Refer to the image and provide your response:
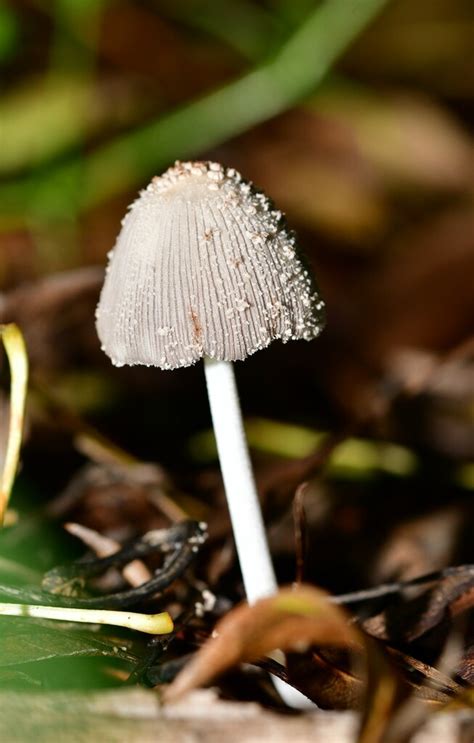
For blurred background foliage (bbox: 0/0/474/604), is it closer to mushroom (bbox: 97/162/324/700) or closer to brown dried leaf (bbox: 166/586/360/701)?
mushroom (bbox: 97/162/324/700)

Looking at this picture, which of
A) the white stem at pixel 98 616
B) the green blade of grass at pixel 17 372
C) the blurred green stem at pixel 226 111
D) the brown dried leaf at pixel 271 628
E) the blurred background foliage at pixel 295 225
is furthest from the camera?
the blurred green stem at pixel 226 111

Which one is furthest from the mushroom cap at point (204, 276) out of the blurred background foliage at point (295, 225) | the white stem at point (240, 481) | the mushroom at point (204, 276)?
the blurred background foliage at point (295, 225)

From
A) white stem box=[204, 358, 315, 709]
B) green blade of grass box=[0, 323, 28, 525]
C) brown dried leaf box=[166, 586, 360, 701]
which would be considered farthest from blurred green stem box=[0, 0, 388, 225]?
brown dried leaf box=[166, 586, 360, 701]

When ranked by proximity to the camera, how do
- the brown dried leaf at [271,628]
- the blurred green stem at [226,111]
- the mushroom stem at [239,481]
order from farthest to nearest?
Answer: the blurred green stem at [226,111] < the mushroom stem at [239,481] < the brown dried leaf at [271,628]

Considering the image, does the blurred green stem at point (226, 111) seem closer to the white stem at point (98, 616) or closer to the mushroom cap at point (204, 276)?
the mushroom cap at point (204, 276)

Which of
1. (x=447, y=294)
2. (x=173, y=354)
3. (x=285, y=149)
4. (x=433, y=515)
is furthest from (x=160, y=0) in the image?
(x=173, y=354)

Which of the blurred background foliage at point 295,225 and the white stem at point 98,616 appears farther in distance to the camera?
the blurred background foliage at point 295,225

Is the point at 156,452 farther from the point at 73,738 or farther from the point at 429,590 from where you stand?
the point at 73,738
